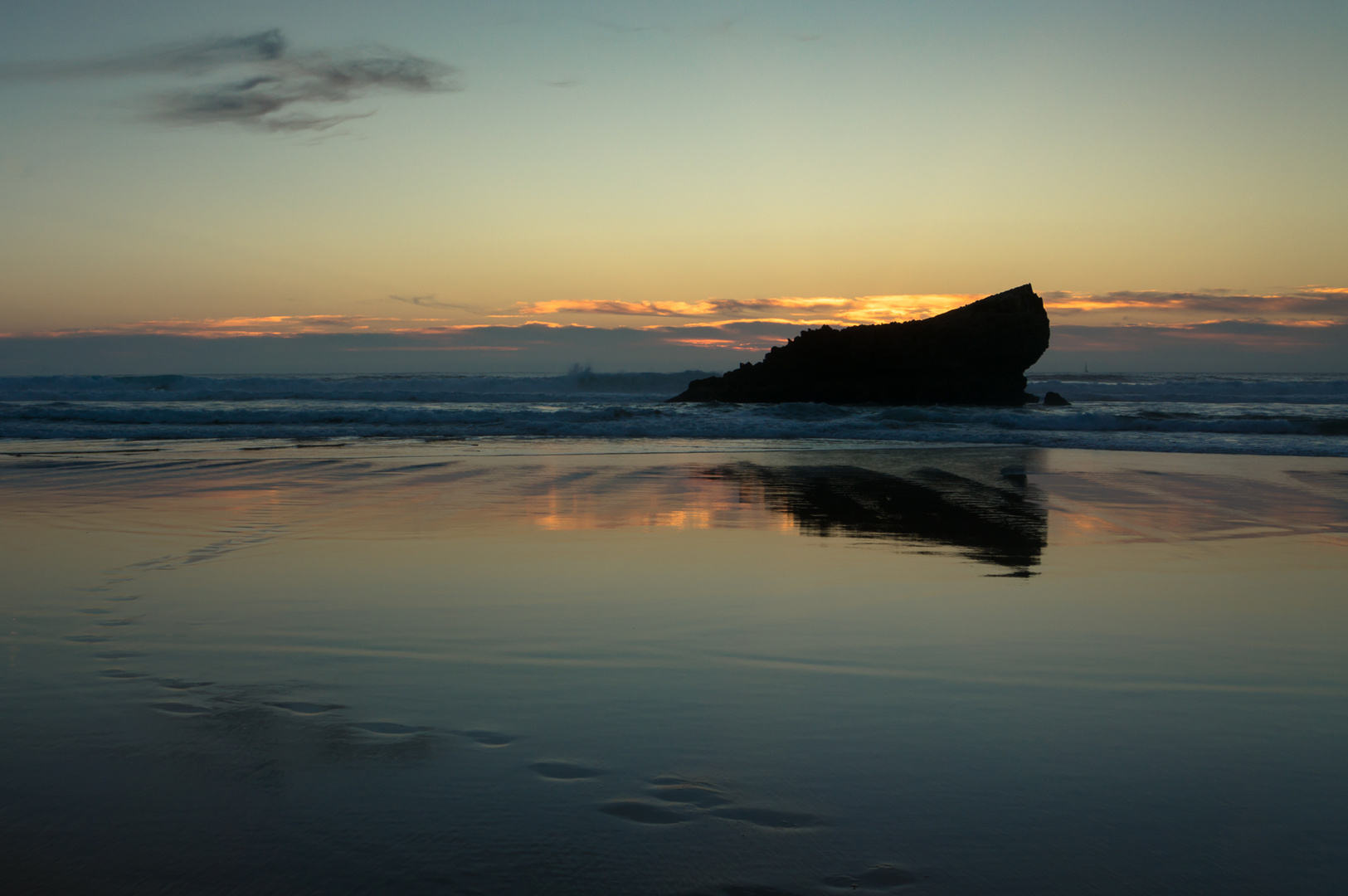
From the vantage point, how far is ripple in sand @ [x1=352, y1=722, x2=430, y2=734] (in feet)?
9.10

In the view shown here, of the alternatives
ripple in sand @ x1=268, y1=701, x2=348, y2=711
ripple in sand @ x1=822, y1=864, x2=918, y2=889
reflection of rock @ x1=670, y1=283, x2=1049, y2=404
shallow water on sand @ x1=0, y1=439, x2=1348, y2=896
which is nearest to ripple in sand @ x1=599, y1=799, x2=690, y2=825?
shallow water on sand @ x1=0, y1=439, x2=1348, y2=896

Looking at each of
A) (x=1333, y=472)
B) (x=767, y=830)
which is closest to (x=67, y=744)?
(x=767, y=830)

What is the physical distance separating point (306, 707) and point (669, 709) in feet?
4.05

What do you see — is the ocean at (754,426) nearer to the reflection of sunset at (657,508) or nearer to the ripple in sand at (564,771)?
the reflection of sunset at (657,508)

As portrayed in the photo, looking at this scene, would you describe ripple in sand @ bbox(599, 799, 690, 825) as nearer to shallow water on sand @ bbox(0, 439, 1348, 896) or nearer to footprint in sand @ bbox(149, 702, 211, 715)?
shallow water on sand @ bbox(0, 439, 1348, 896)

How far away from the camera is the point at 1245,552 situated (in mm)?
6039

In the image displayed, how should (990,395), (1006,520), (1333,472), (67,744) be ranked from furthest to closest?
(990,395) < (1333,472) < (1006,520) < (67,744)

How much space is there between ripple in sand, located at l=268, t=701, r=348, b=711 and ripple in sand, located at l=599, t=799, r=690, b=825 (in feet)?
3.93

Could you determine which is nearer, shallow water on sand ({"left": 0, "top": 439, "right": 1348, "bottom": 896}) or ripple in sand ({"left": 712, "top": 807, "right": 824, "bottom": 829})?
shallow water on sand ({"left": 0, "top": 439, "right": 1348, "bottom": 896})

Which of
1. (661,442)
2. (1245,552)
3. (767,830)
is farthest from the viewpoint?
(661,442)

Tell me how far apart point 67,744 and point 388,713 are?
923 mm

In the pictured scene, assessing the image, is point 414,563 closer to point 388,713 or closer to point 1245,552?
point 388,713

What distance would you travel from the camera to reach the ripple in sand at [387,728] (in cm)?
277

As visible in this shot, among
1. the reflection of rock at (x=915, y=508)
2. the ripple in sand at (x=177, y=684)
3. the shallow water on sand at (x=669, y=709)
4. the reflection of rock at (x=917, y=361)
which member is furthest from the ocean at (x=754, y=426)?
the ripple in sand at (x=177, y=684)
